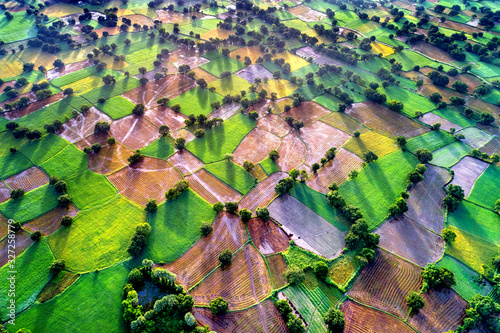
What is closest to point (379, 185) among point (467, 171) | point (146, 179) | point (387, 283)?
point (387, 283)

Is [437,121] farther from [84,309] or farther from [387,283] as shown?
[84,309]

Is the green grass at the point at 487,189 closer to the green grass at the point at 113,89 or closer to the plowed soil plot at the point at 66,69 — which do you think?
the green grass at the point at 113,89

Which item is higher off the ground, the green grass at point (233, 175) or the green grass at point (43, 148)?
the green grass at point (233, 175)

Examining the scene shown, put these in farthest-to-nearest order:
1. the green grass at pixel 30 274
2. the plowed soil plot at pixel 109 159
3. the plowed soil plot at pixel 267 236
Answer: the plowed soil plot at pixel 109 159 < the plowed soil plot at pixel 267 236 < the green grass at pixel 30 274

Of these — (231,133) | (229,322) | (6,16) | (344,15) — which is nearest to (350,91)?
(231,133)

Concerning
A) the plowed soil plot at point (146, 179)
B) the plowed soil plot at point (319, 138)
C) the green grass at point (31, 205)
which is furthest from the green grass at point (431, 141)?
the green grass at point (31, 205)

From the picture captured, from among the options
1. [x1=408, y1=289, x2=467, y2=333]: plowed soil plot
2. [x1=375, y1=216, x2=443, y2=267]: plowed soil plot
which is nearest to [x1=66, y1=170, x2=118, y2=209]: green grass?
[x1=375, y1=216, x2=443, y2=267]: plowed soil plot
